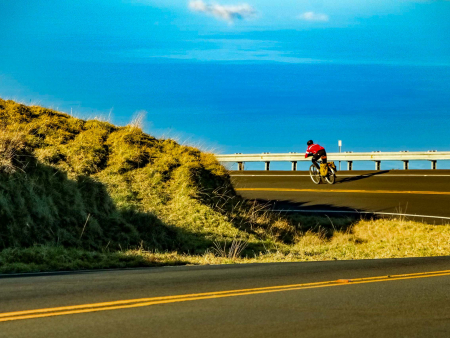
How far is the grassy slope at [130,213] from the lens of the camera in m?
16.3

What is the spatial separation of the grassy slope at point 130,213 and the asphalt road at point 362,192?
328 cm

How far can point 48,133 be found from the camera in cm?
2569

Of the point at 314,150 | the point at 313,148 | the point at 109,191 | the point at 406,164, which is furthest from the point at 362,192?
the point at 109,191

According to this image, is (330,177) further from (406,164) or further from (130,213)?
(130,213)

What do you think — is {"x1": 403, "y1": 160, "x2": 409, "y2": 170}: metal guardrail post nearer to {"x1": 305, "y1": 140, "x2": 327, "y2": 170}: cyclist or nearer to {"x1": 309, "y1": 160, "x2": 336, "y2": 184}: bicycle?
{"x1": 309, "y1": 160, "x2": 336, "y2": 184}: bicycle

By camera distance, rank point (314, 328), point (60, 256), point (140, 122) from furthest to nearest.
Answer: point (140, 122), point (60, 256), point (314, 328)

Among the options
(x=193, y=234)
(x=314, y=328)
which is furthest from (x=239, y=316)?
(x=193, y=234)

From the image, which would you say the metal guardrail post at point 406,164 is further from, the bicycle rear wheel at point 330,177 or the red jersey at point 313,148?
the red jersey at point 313,148

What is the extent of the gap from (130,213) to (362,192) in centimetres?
1627

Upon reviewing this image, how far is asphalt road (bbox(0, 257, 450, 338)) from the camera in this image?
6.57 m

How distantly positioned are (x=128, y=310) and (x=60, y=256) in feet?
22.9

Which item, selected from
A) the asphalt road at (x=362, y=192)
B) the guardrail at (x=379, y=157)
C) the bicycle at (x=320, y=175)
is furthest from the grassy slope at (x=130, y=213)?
the guardrail at (x=379, y=157)

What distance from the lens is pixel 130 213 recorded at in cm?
2159

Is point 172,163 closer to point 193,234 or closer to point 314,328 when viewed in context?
point 193,234
